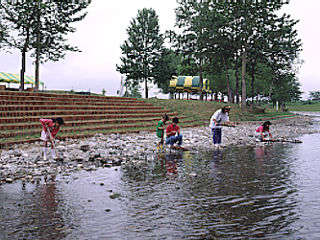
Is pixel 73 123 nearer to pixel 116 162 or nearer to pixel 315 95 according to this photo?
pixel 116 162

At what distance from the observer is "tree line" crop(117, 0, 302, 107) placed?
35281 millimetres

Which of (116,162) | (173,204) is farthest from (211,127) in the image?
(173,204)

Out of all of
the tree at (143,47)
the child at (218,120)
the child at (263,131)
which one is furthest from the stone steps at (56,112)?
the tree at (143,47)

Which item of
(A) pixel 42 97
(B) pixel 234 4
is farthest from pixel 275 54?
(A) pixel 42 97

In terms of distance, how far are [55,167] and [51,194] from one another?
2903mm

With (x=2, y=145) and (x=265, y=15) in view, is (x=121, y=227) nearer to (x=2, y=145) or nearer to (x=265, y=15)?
(x=2, y=145)

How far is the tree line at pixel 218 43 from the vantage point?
116 ft

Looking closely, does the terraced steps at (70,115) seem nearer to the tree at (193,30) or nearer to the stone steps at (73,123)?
the stone steps at (73,123)

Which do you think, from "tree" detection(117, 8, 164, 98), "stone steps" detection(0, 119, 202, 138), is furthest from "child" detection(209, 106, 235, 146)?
"tree" detection(117, 8, 164, 98)

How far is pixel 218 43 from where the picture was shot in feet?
130

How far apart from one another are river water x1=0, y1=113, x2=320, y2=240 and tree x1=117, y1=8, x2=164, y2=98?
4335cm

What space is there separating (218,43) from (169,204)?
119ft

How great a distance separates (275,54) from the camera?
38.9m

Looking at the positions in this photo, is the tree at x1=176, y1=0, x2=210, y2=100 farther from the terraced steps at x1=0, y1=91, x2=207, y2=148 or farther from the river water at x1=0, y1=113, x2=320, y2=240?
the river water at x1=0, y1=113, x2=320, y2=240
